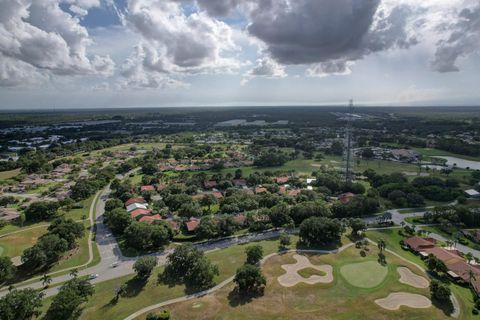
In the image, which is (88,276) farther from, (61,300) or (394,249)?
(394,249)

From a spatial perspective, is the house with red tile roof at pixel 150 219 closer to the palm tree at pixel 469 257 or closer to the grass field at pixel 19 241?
the grass field at pixel 19 241

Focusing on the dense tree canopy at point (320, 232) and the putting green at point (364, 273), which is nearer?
the putting green at point (364, 273)

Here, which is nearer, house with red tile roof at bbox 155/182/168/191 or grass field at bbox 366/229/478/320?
grass field at bbox 366/229/478/320

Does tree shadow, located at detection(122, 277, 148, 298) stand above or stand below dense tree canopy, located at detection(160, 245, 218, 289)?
below

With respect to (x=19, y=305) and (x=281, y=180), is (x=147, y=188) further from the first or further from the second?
(x=19, y=305)

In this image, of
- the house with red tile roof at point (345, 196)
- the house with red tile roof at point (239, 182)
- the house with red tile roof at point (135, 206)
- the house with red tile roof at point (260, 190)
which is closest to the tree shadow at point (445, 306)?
the house with red tile roof at point (345, 196)

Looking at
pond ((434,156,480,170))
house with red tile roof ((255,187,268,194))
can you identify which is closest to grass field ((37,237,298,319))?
house with red tile roof ((255,187,268,194))

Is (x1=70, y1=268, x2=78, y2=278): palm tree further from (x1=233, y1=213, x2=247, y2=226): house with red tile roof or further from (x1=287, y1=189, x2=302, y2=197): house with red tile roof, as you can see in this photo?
(x1=287, y1=189, x2=302, y2=197): house with red tile roof
